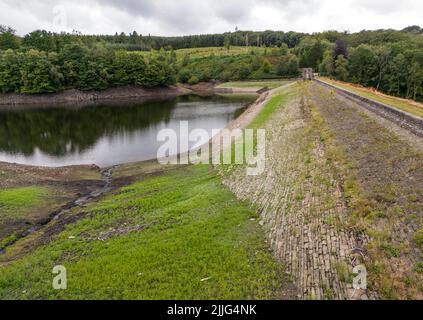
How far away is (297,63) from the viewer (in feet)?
386

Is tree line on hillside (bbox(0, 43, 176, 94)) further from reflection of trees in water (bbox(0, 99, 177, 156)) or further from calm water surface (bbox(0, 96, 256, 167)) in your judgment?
reflection of trees in water (bbox(0, 99, 177, 156))

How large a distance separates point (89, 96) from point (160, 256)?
3458 inches

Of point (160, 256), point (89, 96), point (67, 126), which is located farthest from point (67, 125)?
point (160, 256)

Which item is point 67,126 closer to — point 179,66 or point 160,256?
point 160,256

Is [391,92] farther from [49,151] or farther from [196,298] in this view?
[196,298]

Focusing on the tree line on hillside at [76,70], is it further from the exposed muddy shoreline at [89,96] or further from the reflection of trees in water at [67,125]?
the reflection of trees in water at [67,125]

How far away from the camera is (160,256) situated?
12.1 meters

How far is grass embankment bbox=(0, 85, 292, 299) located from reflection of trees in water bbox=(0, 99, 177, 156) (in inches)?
941

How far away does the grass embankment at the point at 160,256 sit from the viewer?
33.6 feet

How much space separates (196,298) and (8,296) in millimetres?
6804

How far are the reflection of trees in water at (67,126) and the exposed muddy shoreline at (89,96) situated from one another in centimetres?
1697

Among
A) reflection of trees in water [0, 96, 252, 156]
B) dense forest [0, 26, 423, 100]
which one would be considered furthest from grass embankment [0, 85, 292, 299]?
dense forest [0, 26, 423, 100]
